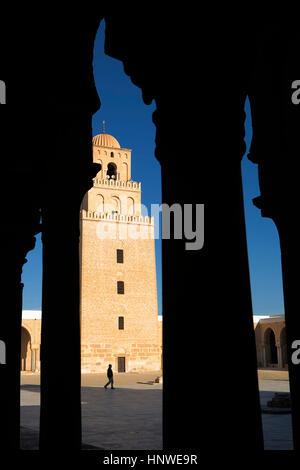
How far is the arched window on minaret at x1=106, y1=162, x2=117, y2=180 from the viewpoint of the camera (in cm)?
3538

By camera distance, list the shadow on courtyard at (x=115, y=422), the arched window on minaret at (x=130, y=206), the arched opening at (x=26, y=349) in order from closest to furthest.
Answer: the shadow on courtyard at (x=115, y=422), the arched opening at (x=26, y=349), the arched window on minaret at (x=130, y=206)

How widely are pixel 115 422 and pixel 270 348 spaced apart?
89.3 feet

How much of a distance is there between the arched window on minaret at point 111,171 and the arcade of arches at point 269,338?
48.6ft

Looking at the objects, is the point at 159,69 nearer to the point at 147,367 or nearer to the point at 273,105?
the point at 273,105

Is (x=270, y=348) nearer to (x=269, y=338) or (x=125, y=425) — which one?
(x=269, y=338)

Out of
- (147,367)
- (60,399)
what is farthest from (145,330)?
(60,399)

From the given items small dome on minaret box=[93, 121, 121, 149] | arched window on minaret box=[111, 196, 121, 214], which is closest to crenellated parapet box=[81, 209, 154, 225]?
arched window on minaret box=[111, 196, 121, 214]

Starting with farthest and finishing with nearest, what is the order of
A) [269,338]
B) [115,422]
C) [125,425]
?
[269,338] → [115,422] → [125,425]

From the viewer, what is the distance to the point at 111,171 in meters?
35.9

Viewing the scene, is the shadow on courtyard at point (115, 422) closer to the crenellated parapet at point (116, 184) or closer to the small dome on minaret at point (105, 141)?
the crenellated parapet at point (116, 184)

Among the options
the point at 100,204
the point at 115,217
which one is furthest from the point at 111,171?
the point at 115,217

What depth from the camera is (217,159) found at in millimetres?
2088

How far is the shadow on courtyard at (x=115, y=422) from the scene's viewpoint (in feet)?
22.9

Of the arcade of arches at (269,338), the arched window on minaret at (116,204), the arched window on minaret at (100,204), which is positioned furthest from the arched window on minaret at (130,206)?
the arcade of arches at (269,338)
